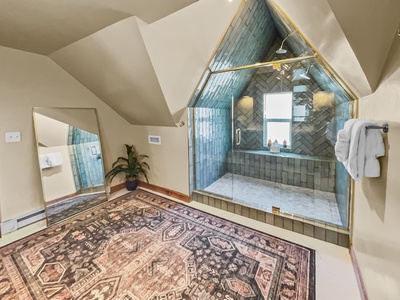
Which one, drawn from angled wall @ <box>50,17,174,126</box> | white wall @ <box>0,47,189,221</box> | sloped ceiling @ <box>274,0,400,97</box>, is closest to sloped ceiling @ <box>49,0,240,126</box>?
angled wall @ <box>50,17,174,126</box>

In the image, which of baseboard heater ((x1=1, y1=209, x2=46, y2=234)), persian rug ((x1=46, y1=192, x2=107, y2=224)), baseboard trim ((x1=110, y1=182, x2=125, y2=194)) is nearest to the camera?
baseboard heater ((x1=1, y1=209, x2=46, y2=234))

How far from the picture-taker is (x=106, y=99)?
131 inches

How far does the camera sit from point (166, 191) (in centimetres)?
354

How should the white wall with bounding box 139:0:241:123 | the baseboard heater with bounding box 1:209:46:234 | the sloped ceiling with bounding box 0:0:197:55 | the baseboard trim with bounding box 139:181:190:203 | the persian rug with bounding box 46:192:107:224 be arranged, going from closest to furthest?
the sloped ceiling with bounding box 0:0:197:55 < the white wall with bounding box 139:0:241:123 < the baseboard heater with bounding box 1:209:46:234 < the persian rug with bounding box 46:192:107:224 < the baseboard trim with bounding box 139:181:190:203

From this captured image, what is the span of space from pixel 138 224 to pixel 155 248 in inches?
22.7

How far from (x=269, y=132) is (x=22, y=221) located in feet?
14.5

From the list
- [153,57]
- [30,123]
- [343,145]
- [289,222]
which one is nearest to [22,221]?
[30,123]

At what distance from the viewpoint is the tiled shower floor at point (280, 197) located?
8.73ft

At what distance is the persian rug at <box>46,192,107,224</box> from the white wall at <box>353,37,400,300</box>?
3414 millimetres

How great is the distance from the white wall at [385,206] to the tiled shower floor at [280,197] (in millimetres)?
979

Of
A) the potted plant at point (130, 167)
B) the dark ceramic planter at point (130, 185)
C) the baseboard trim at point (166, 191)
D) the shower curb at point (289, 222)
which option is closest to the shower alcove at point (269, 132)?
the shower curb at point (289, 222)

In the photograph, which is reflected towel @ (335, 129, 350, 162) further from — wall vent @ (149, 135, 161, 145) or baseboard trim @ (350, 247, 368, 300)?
wall vent @ (149, 135, 161, 145)

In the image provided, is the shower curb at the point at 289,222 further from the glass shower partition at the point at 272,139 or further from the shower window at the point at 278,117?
the shower window at the point at 278,117

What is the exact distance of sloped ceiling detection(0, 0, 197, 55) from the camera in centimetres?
160
